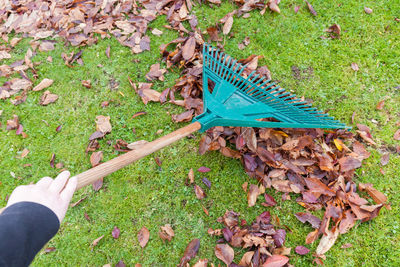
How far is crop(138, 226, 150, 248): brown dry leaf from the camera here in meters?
2.29

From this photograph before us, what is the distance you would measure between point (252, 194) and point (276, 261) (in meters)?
0.53

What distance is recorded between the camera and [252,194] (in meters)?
2.38

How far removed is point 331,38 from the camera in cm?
303

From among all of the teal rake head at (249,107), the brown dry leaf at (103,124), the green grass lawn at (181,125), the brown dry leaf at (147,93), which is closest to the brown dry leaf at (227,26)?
the green grass lawn at (181,125)

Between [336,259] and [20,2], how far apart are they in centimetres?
444

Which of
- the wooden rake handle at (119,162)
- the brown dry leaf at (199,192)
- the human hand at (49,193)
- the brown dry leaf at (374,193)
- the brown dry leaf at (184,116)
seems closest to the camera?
the human hand at (49,193)

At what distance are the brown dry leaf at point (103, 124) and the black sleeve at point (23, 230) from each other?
4.55ft

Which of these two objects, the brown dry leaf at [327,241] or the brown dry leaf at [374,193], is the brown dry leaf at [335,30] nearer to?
the brown dry leaf at [374,193]

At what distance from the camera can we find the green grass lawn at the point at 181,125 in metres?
2.28

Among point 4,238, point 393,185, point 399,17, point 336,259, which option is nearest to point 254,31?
point 399,17

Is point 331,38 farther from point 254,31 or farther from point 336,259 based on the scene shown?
A: point 336,259

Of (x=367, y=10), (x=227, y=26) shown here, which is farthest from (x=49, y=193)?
(x=367, y=10)

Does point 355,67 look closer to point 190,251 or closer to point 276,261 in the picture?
point 276,261

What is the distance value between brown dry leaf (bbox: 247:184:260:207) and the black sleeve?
1472 millimetres
